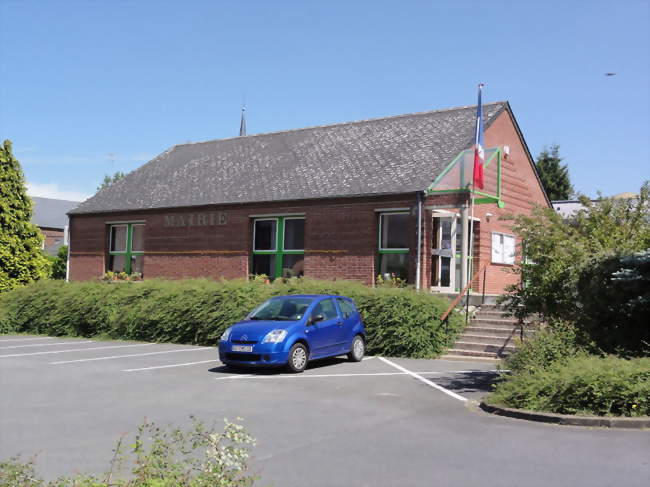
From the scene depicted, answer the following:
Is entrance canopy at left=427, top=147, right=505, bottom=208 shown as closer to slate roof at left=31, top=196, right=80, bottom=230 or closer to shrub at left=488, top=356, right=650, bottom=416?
shrub at left=488, top=356, right=650, bottom=416

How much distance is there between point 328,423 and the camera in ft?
27.9

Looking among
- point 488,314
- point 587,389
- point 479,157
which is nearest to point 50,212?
point 479,157

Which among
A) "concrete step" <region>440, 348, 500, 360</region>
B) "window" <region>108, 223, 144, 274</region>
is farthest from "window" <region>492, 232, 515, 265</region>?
"window" <region>108, 223, 144, 274</region>

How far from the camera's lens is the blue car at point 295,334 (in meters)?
13.0

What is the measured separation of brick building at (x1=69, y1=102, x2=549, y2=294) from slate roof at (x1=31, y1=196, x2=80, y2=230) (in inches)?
1558

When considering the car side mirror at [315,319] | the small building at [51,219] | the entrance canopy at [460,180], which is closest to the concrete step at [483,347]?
the car side mirror at [315,319]

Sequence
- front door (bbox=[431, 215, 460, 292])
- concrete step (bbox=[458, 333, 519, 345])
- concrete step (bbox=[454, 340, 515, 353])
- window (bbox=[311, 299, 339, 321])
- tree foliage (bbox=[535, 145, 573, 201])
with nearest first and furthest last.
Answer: window (bbox=[311, 299, 339, 321]), concrete step (bbox=[454, 340, 515, 353]), concrete step (bbox=[458, 333, 519, 345]), front door (bbox=[431, 215, 460, 292]), tree foliage (bbox=[535, 145, 573, 201])

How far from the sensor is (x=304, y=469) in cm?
629

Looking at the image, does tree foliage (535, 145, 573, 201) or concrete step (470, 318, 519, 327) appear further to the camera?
tree foliage (535, 145, 573, 201)

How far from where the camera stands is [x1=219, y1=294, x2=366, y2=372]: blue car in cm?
1304

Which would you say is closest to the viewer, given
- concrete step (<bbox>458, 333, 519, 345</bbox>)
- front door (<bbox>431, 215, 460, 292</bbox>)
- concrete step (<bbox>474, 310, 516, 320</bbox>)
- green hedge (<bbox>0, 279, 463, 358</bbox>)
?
green hedge (<bbox>0, 279, 463, 358</bbox>)

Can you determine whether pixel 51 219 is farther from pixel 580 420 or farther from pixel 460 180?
pixel 580 420

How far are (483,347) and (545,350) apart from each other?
6205 millimetres

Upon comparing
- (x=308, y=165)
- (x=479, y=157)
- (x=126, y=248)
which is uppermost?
(x=308, y=165)
